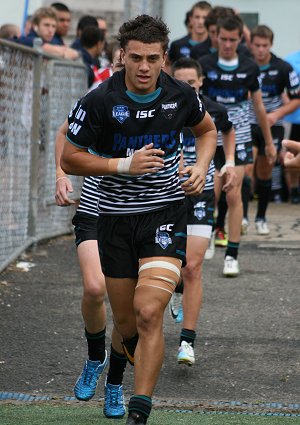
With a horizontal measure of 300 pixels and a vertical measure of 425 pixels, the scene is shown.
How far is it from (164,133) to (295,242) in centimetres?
712

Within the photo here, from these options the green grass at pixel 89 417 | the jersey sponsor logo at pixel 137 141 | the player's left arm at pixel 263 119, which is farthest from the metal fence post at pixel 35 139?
the jersey sponsor logo at pixel 137 141

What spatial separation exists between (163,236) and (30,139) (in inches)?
230

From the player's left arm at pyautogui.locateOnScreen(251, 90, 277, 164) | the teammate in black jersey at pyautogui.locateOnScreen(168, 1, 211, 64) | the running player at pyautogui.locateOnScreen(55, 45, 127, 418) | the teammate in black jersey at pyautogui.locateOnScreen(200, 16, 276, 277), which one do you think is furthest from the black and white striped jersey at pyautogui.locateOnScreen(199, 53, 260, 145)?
the running player at pyautogui.locateOnScreen(55, 45, 127, 418)

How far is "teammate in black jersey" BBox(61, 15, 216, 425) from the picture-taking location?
5734mm

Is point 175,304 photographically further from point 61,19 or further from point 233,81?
point 61,19

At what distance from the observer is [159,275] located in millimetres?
5828

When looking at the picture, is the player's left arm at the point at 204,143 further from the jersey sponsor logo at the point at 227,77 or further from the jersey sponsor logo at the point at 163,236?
the jersey sponsor logo at the point at 227,77

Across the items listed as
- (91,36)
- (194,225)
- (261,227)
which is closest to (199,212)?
(194,225)

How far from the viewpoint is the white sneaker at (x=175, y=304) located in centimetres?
862

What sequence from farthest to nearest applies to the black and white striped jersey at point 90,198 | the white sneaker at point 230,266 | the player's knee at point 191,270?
the white sneaker at point 230,266 < the player's knee at point 191,270 < the black and white striped jersey at point 90,198

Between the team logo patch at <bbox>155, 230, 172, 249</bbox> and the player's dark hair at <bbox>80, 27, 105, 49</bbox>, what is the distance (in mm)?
7912

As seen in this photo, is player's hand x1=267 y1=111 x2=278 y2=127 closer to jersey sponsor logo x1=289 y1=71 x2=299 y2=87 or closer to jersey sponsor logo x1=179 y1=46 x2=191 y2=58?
jersey sponsor logo x1=289 y1=71 x2=299 y2=87

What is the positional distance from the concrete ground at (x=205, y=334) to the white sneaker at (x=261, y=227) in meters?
1.26

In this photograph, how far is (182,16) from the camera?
1892 cm
